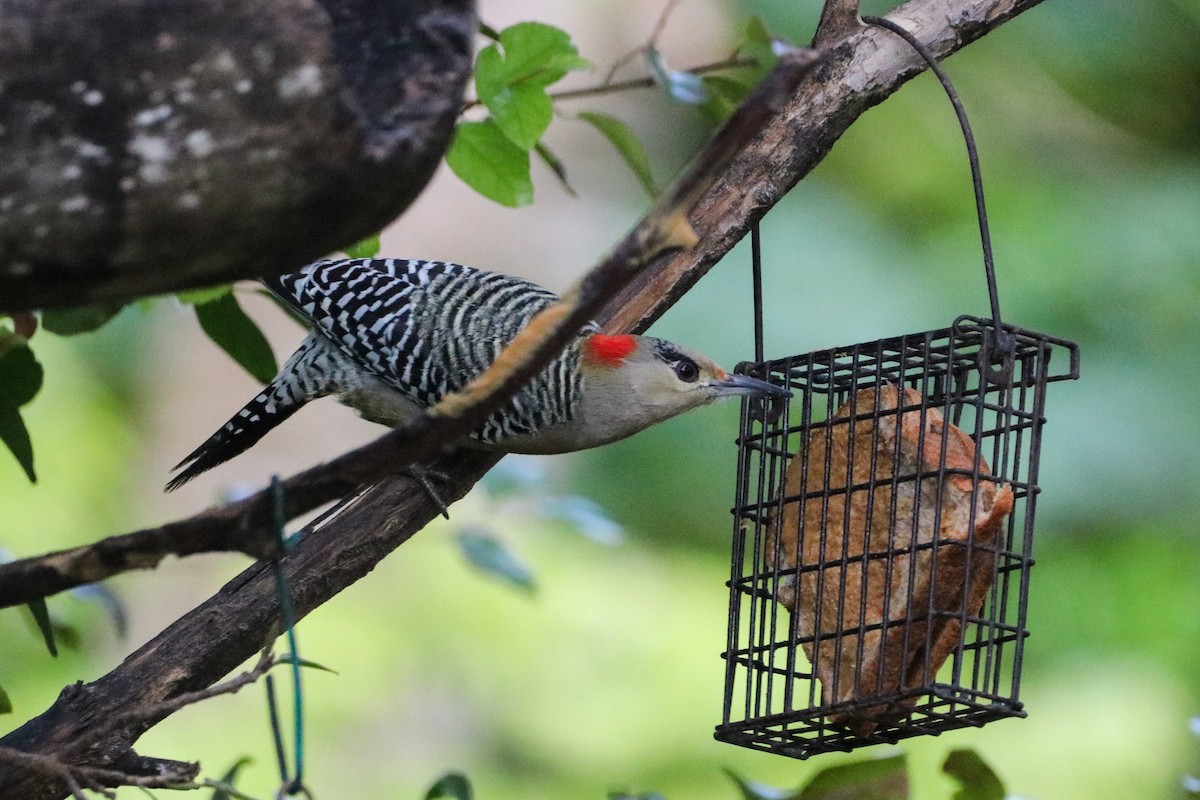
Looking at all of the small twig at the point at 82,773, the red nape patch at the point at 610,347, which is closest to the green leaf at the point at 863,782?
the small twig at the point at 82,773

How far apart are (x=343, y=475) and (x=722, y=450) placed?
20.6 ft

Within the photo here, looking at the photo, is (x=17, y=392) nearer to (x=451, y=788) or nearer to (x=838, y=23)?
(x=451, y=788)

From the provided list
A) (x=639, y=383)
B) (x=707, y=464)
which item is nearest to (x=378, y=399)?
(x=639, y=383)

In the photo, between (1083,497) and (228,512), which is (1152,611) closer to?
(1083,497)

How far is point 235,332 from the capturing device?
7.06 feet

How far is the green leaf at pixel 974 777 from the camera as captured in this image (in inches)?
71.9

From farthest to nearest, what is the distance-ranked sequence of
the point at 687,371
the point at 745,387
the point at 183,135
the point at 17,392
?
the point at 687,371, the point at 745,387, the point at 17,392, the point at 183,135

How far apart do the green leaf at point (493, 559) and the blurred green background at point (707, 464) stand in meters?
2.52

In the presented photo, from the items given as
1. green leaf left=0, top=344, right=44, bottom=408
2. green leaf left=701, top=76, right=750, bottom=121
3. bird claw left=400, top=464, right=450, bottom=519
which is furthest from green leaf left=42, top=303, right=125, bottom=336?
green leaf left=701, top=76, right=750, bottom=121

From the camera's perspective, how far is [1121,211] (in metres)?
7.20

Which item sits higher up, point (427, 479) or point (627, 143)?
point (627, 143)

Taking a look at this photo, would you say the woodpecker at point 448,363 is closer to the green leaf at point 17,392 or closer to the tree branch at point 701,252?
the tree branch at point 701,252

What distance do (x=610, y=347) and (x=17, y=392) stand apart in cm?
126

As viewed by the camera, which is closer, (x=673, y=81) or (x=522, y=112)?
(x=522, y=112)
